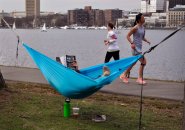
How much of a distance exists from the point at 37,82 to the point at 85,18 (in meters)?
94.8

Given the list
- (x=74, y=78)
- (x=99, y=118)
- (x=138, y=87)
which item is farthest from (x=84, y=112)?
(x=138, y=87)

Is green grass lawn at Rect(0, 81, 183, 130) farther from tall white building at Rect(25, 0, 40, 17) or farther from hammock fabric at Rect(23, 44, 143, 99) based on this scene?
tall white building at Rect(25, 0, 40, 17)

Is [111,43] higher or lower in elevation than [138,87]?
higher

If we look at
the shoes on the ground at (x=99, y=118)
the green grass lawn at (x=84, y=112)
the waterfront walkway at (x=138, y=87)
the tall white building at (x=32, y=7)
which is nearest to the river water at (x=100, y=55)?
the waterfront walkway at (x=138, y=87)

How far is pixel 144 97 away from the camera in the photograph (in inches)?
315

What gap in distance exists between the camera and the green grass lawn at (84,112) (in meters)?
5.95

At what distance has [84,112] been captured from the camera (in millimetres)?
6707

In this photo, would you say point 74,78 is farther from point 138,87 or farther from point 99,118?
point 138,87

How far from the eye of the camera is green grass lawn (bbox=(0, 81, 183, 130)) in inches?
234

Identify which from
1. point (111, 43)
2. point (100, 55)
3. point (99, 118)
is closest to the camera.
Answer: point (99, 118)

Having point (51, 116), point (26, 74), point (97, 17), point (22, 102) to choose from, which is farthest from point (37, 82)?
point (97, 17)

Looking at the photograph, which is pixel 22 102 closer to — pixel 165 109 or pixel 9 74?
pixel 165 109

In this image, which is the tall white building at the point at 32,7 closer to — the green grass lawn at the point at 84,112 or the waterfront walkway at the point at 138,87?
the waterfront walkway at the point at 138,87

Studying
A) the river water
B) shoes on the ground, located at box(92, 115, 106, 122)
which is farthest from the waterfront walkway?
the river water
